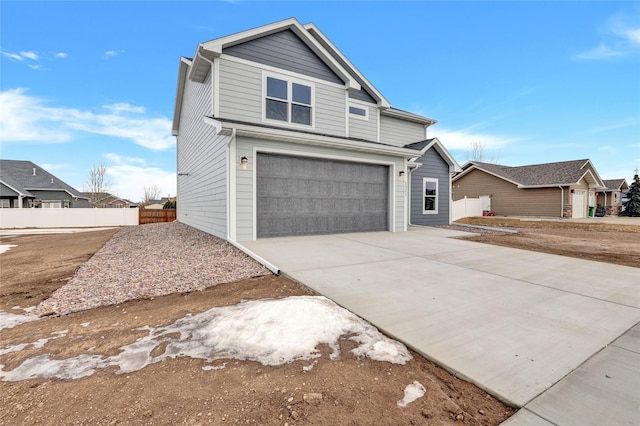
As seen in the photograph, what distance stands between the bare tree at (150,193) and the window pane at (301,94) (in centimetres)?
4709

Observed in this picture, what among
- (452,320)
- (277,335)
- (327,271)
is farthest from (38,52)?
(452,320)

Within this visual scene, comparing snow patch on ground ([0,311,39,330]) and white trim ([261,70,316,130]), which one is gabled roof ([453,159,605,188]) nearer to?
white trim ([261,70,316,130])

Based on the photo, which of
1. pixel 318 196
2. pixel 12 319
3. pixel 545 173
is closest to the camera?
pixel 12 319

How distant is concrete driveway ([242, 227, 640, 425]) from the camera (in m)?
1.73

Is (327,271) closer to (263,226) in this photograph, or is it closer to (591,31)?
(263,226)

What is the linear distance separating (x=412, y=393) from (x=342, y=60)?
36.2ft

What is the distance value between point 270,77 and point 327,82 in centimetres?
213

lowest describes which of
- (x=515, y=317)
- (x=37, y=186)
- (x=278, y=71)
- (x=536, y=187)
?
(x=515, y=317)

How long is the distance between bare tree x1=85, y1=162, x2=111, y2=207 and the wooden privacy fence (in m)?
13.9

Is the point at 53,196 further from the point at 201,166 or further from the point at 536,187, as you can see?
the point at 536,187

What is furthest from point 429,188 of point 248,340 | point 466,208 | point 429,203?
point 248,340

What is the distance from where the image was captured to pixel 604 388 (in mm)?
1771

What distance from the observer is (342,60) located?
34.0ft

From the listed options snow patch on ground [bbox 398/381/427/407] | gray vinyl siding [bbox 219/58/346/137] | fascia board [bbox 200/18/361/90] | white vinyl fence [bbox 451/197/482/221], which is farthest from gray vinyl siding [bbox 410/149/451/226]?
snow patch on ground [bbox 398/381/427/407]
